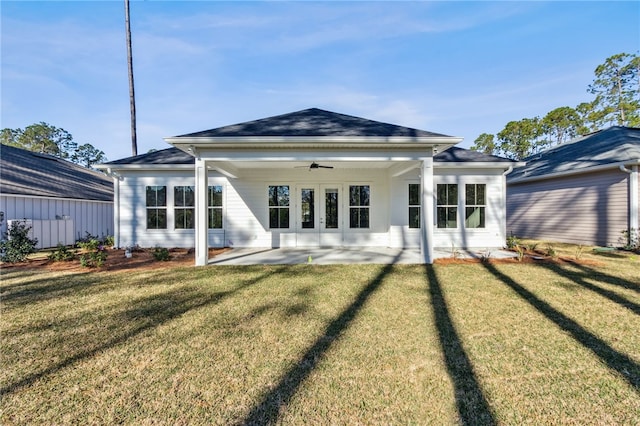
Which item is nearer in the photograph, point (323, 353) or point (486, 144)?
point (323, 353)

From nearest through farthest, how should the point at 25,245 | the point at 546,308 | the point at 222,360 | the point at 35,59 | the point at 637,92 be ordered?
the point at 222,360 → the point at 546,308 → the point at 25,245 → the point at 35,59 → the point at 637,92

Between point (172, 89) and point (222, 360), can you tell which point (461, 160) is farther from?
point (172, 89)

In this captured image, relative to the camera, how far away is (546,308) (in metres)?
4.30

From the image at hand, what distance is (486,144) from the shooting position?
39469 mm

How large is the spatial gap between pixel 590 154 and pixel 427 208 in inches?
385

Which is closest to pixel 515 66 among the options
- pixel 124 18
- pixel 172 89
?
pixel 172 89

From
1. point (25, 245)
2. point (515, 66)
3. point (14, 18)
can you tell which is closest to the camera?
point (25, 245)

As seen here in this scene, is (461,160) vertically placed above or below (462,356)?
above

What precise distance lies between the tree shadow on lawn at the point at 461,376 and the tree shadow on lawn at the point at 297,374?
1.15 metres

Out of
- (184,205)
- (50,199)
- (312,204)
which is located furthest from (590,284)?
(50,199)

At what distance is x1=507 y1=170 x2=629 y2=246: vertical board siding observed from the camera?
32.5ft

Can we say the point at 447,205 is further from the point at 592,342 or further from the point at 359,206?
the point at 592,342

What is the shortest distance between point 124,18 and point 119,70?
301cm

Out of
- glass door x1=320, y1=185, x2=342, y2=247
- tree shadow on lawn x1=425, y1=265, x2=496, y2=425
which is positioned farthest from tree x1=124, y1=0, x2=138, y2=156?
tree shadow on lawn x1=425, y1=265, x2=496, y2=425
